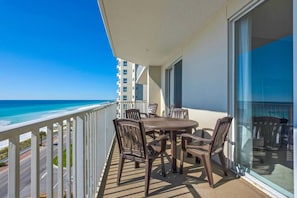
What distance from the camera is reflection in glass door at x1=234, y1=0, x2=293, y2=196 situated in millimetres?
2137

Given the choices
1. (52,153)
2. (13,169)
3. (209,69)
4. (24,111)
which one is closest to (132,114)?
(209,69)

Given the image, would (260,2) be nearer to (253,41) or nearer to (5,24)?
(253,41)

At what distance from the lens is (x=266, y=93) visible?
2.44 metres

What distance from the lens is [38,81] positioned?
37312mm

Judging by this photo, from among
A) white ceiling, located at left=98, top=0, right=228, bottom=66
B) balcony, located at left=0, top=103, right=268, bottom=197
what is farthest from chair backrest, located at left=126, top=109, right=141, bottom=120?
white ceiling, located at left=98, top=0, right=228, bottom=66

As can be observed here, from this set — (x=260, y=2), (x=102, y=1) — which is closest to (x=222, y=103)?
(x=260, y=2)

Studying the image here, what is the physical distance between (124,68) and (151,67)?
20184mm

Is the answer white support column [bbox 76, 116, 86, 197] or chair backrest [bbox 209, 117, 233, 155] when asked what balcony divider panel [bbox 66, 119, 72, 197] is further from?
chair backrest [bbox 209, 117, 233, 155]

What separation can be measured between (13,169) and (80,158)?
3.12ft

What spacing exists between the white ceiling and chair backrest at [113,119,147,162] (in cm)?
194

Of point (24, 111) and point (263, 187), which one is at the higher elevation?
point (263, 187)

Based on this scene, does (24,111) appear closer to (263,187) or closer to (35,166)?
(263,187)

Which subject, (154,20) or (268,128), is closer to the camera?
(268,128)

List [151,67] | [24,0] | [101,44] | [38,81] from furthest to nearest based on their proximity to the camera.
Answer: [38,81], [101,44], [24,0], [151,67]
